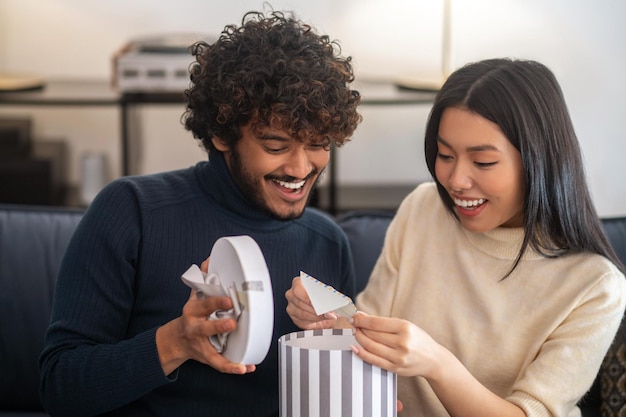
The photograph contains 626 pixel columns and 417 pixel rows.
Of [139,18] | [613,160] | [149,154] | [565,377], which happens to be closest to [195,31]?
[139,18]

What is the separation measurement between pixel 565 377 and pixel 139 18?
115 inches

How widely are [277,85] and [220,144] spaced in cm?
18

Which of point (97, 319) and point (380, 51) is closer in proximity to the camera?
point (97, 319)

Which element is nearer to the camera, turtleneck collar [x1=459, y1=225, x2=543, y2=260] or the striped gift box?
the striped gift box

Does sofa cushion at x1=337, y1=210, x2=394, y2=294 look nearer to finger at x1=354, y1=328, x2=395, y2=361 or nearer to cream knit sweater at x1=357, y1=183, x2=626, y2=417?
cream knit sweater at x1=357, y1=183, x2=626, y2=417

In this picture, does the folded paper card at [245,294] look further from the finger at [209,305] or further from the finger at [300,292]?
the finger at [300,292]

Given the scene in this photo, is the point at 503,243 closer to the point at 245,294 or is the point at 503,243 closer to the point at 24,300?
the point at 245,294

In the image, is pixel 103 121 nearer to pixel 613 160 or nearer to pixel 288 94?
pixel 613 160

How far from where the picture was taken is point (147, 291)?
1.64 m

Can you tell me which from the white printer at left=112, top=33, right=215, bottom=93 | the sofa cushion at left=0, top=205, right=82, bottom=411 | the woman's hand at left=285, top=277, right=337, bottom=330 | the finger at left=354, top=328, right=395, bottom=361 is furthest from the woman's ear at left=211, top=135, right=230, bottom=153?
the white printer at left=112, top=33, right=215, bottom=93

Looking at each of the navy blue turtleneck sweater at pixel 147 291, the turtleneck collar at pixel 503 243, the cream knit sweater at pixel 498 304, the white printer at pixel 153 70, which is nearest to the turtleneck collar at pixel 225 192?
the navy blue turtleneck sweater at pixel 147 291

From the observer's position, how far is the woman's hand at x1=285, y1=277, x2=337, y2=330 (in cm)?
151

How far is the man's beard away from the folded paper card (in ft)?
1.27

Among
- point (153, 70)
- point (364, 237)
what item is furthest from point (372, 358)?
point (153, 70)
